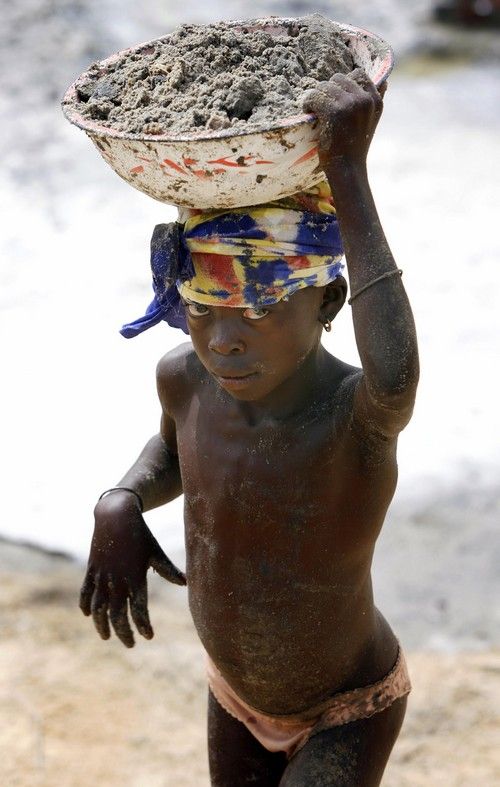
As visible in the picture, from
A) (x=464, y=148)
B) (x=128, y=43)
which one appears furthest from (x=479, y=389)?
(x=128, y=43)

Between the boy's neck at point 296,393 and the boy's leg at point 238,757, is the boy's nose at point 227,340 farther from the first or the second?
the boy's leg at point 238,757

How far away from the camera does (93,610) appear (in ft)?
8.59

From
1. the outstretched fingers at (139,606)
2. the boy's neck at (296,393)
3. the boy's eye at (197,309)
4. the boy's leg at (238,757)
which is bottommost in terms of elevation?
the boy's leg at (238,757)

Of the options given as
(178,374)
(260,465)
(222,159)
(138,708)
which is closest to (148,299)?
(138,708)

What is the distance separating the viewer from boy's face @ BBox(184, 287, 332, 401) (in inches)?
84.9

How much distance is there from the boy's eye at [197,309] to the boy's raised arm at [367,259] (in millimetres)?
341

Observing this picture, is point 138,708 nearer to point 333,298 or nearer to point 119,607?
point 119,607

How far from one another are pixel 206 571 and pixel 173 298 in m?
0.58

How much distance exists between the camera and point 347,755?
2.40 m

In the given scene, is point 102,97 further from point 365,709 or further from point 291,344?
point 365,709

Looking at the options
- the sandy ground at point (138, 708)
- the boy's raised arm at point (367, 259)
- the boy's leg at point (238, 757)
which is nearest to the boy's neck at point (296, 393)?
the boy's raised arm at point (367, 259)

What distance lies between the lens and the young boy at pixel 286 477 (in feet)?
6.45

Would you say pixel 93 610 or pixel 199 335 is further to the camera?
pixel 93 610

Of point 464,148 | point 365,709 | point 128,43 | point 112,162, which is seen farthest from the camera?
point 128,43
